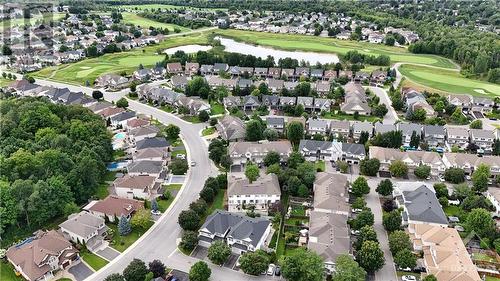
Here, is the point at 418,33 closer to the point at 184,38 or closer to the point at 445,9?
the point at 445,9

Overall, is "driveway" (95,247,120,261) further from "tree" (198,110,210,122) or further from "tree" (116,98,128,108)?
"tree" (116,98,128,108)

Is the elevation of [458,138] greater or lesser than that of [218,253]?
greater

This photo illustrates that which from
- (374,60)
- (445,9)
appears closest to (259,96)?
(374,60)

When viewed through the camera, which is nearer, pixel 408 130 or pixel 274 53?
pixel 408 130

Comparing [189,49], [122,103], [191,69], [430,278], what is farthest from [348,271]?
[189,49]

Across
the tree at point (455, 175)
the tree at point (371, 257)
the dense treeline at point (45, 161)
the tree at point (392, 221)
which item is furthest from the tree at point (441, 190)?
the dense treeline at point (45, 161)

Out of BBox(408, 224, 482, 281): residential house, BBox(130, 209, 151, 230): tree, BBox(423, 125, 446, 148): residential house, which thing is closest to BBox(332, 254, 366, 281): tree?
BBox(408, 224, 482, 281): residential house

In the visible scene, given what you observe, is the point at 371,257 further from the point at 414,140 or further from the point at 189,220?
the point at 414,140
